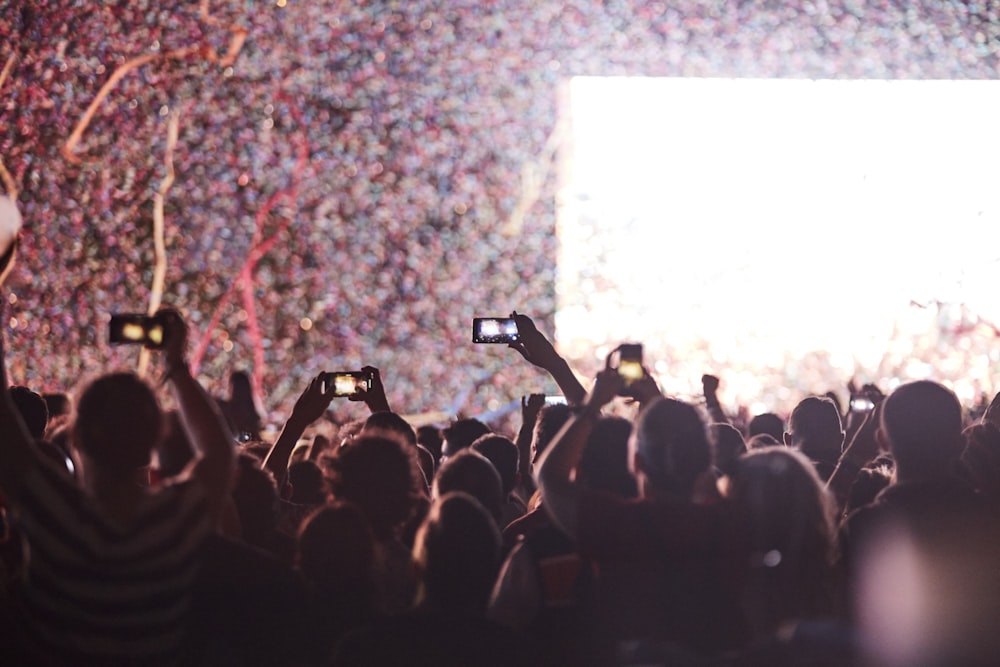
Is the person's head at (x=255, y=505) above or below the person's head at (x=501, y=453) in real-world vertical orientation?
below

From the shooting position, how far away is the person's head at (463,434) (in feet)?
12.1

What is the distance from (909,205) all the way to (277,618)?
25.6 ft


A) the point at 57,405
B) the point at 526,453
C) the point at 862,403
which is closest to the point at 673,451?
the point at 526,453

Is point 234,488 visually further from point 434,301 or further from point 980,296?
point 434,301

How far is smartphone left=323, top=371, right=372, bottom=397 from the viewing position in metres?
3.62

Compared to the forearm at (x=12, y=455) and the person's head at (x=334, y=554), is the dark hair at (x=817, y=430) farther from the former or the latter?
the forearm at (x=12, y=455)

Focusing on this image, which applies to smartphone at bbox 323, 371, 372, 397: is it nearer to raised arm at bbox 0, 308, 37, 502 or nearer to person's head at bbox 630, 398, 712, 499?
person's head at bbox 630, 398, 712, 499

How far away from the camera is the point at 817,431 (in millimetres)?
3715

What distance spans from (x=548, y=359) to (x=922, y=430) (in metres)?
0.95

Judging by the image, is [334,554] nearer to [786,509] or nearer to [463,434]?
[786,509]

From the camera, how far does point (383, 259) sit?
36.5 ft

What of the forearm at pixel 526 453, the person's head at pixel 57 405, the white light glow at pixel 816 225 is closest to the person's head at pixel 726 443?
the forearm at pixel 526 453

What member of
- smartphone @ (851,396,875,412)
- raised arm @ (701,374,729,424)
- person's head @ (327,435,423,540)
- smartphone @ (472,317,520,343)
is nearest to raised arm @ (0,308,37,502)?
person's head @ (327,435,423,540)

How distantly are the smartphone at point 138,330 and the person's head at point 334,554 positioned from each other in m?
0.41
